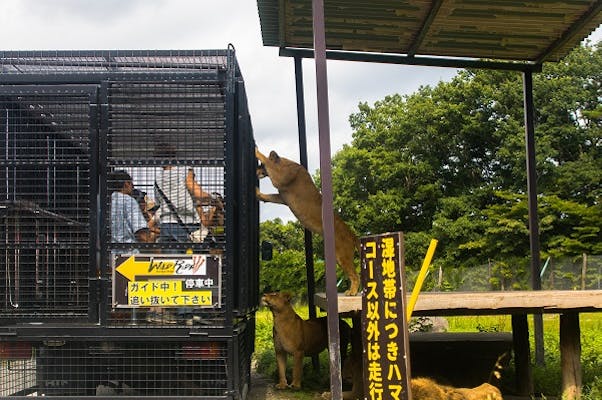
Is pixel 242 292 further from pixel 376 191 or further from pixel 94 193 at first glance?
pixel 376 191

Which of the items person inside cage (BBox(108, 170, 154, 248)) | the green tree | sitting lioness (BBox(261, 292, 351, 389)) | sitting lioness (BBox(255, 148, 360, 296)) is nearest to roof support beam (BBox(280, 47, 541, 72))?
sitting lioness (BBox(255, 148, 360, 296))

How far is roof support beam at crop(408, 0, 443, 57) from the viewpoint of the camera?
8.38 m

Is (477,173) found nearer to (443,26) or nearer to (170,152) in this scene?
(443,26)

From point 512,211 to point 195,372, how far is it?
26227mm

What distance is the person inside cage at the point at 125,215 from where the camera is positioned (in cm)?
578

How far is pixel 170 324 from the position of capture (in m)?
5.71

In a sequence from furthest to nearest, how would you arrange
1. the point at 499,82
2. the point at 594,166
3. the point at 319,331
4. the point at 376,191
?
the point at 376,191, the point at 499,82, the point at 594,166, the point at 319,331

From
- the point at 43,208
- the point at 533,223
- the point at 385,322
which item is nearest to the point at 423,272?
the point at 385,322

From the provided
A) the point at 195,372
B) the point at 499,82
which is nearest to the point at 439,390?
the point at 195,372

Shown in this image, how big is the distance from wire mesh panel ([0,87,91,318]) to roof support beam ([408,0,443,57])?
4431 mm

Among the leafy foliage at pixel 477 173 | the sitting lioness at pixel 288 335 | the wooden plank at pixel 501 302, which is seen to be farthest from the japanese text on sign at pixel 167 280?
the leafy foliage at pixel 477 173

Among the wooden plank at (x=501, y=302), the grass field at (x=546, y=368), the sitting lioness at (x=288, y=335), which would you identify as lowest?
the grass field at (x=546, y=368)

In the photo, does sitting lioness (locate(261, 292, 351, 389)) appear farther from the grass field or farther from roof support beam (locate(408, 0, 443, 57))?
roof support beam (locate(408, 0, 443, 57))

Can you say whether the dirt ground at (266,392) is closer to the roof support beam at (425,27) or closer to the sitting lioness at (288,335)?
the sitting lioness at (288,335)
